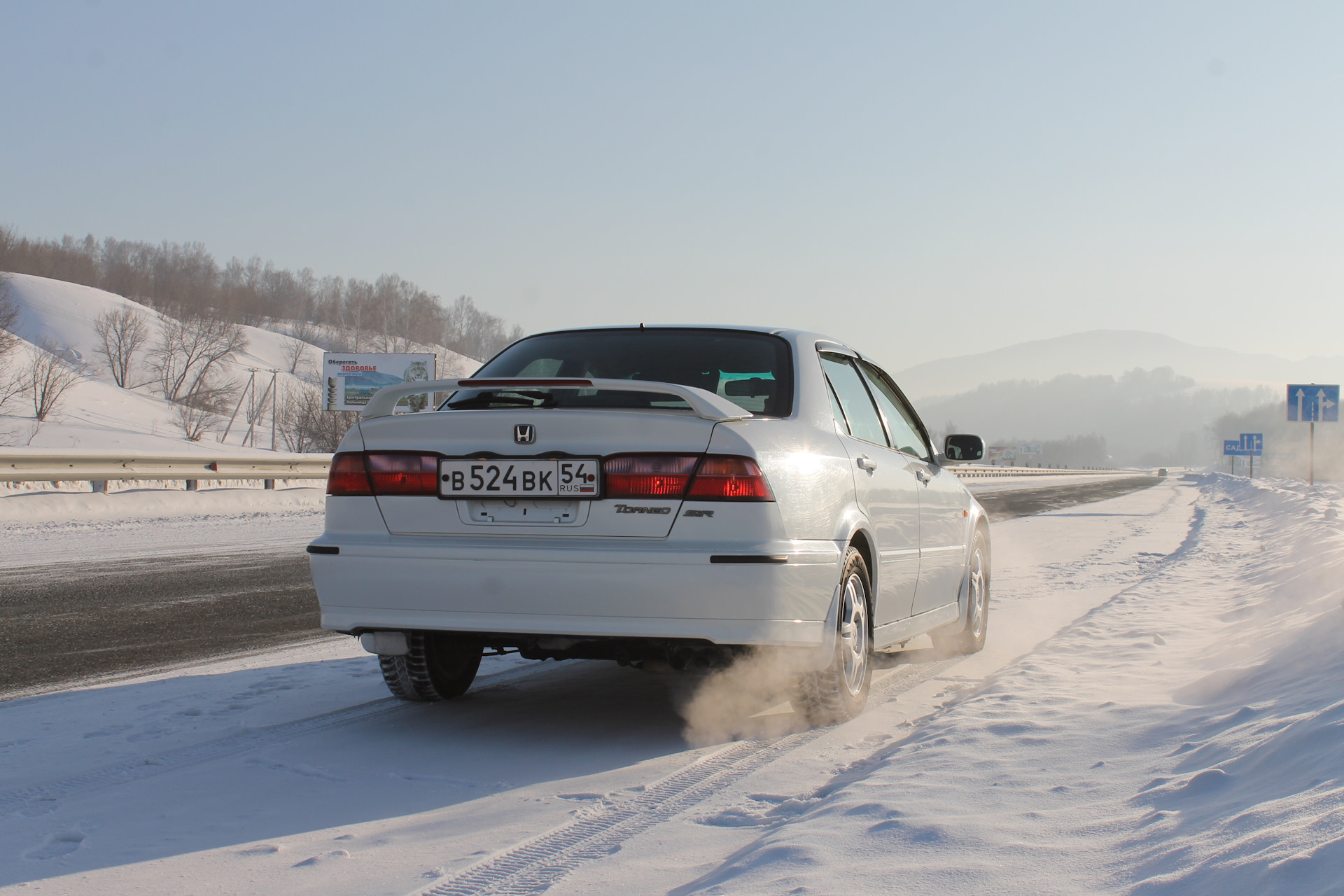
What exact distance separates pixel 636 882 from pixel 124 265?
512ft

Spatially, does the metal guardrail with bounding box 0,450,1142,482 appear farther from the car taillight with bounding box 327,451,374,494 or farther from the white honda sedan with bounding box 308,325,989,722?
the white honda sedan with bounding box 308,325,989,722

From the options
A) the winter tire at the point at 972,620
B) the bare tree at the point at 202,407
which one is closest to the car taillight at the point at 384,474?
the winter tire at the point at 972,620

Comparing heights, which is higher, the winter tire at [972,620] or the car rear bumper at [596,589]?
the car rear bumper at [596,589]

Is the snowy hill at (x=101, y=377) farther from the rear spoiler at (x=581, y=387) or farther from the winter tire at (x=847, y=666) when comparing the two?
the winter tire at (x=847, y=666)

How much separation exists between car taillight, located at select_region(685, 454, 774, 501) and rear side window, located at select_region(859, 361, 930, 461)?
5.70 feet

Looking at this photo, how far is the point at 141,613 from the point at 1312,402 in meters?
27.0

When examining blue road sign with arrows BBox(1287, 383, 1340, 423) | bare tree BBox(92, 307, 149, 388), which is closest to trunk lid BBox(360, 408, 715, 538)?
blue road sign with arrows BBox(1287, 383, 1340, 423)

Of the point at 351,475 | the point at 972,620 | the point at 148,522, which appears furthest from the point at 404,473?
the point at 148,522

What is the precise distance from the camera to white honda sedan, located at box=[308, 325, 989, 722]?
3.75m

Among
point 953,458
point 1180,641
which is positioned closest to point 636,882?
point 953,458

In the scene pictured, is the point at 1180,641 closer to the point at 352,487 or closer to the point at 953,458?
the point at 953,458

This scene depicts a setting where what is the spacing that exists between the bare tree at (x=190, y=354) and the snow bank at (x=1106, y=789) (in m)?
90.8

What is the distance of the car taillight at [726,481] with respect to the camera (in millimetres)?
3752

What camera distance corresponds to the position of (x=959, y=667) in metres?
5.88
